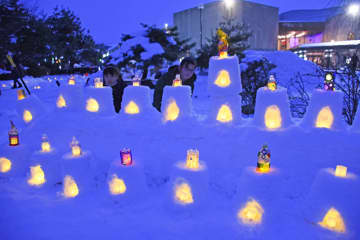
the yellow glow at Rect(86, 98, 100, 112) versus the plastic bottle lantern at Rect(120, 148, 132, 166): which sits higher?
the yellow glow at Rect(86, 98, 100, 112)

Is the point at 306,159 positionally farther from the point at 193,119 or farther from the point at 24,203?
the point at 24,203

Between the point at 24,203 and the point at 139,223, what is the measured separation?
157cm

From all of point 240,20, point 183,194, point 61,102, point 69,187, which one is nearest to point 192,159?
point 183,194

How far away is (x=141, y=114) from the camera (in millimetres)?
3783

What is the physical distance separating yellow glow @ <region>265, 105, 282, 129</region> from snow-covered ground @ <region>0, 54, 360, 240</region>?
8 centimetres

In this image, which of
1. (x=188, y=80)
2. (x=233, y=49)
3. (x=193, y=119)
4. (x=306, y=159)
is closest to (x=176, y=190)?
(x=193, y=119)

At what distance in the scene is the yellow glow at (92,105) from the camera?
3877 mm

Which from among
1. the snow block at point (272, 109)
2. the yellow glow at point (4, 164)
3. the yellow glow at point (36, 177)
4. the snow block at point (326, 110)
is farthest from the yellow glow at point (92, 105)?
the snow block at point (326, 110)

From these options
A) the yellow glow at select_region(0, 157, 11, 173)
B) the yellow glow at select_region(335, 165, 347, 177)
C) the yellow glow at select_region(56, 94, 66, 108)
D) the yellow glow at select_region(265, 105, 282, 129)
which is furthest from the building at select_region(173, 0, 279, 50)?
the yellow glow at select_region(335, 165, 347, 177)

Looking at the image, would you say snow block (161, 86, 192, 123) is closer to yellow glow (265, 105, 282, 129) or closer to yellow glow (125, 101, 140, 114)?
yellow glow (125, 101, 140, 114)

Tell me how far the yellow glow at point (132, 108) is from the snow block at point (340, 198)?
102 inches

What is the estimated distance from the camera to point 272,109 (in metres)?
3.19

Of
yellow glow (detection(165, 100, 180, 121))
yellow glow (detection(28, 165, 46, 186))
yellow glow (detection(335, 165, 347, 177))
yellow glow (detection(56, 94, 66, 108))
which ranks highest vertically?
yellow glow (detection(56, 94, 66, 108))

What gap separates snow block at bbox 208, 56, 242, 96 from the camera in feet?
11.1
